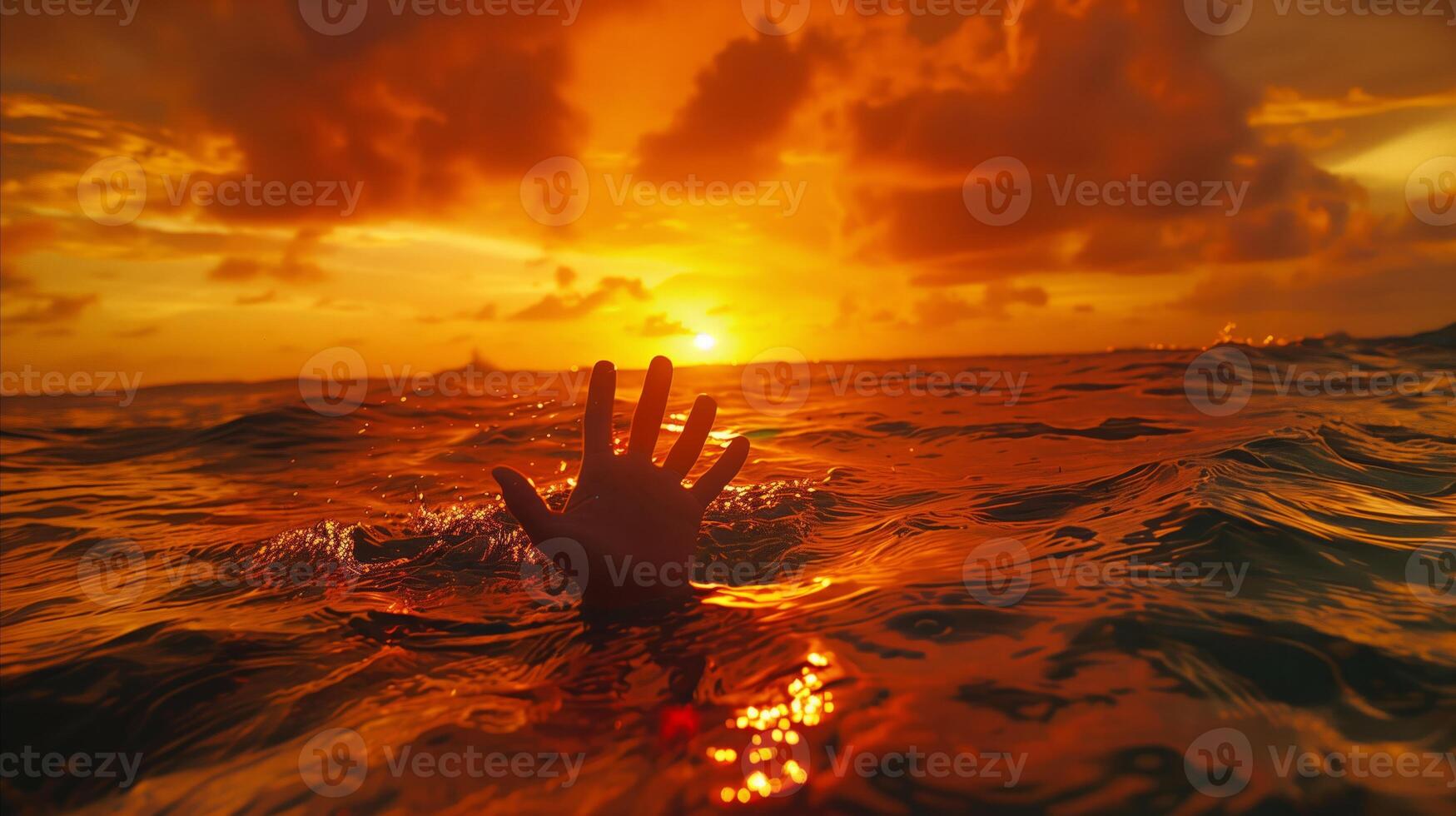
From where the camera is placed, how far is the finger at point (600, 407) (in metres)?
3.26

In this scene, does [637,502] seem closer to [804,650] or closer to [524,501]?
[524,501]

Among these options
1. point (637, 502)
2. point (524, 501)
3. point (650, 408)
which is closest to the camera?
point (524, 501)

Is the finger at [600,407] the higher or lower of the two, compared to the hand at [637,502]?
higher

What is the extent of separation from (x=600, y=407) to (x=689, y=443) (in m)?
0.46

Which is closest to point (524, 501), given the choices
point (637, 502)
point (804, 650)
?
point (637, 502)

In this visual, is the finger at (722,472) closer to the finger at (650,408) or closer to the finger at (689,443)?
Answer: the finger at (689,443)

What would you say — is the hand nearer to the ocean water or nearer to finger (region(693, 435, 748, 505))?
finger (region(693, 435, 748, 505))

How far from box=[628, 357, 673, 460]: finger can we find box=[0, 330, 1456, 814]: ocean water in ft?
2.43

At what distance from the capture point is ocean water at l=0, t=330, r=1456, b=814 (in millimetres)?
1929

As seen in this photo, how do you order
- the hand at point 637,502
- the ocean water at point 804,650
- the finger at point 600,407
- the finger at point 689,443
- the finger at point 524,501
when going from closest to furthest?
the ocean water at point 804,650 < the finger at point 524,501 < the hand at point 637,502 < the finger at point 600,407 < the finger at point 689,443

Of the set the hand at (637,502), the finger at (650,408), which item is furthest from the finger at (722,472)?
the finger at (650,408)

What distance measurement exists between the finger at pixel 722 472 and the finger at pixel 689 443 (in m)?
0.12

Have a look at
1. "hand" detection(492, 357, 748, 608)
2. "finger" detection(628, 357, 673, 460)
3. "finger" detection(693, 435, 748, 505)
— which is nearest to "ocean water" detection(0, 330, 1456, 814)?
"hand" detection(492, 357, 748, 608)

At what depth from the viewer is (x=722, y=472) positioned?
11.6 ft
